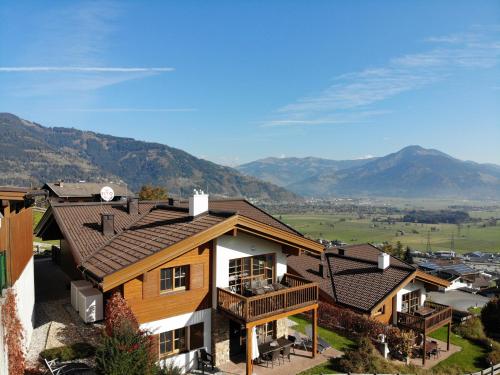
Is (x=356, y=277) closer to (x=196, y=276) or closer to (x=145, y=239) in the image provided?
(x=196, y=276)

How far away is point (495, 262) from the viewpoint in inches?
5123

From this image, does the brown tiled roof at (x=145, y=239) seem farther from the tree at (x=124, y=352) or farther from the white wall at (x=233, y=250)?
the tree at (x=124, y=352)

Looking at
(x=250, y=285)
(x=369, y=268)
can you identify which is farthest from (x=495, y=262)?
(x=250, y=285)

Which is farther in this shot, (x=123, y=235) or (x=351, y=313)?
(x=351, y=313)

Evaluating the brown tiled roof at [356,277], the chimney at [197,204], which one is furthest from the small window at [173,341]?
the brown tiled roof at [356,277]

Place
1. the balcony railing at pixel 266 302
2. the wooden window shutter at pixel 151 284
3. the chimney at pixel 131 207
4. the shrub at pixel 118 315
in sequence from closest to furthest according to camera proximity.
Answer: the shrub at pixel 118 315, the wooden window shutter at pixel 151 284, the balcony railing at pixel 266 302, the chimney at pixel 131 207

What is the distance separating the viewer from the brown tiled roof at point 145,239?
1347cm

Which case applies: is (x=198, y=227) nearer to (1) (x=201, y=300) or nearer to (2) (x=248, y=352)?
(1) (x=201, y=300)

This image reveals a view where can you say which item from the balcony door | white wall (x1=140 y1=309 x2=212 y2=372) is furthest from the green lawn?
white wall (x1=140 y1=309 x2=212 y2=372)

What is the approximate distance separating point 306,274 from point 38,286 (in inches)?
603

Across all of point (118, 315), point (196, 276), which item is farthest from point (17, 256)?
point (196, 276)

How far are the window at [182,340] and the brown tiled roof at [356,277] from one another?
28.5 feet

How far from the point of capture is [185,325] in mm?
14539

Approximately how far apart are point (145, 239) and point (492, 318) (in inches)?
1017
